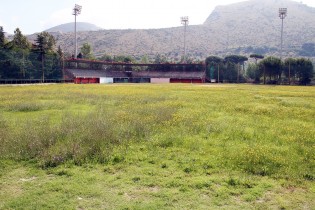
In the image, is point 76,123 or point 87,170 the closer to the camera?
point 87,170

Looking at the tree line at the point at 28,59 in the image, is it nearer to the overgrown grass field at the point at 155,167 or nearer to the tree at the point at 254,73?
the overgrown grass field at the point at 155,167

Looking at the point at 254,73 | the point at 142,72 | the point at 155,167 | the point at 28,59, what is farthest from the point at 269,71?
the point at 155,167

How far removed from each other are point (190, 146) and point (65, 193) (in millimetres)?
6059

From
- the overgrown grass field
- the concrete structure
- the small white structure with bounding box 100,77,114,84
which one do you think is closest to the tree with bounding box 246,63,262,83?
the concrete structure

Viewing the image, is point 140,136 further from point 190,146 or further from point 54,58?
point 54,58

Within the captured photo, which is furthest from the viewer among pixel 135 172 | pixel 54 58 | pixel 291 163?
pixel 54 58

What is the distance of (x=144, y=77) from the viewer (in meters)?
134

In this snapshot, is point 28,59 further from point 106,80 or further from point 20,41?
point 106,80

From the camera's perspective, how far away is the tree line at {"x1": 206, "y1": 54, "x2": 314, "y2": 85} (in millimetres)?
111188

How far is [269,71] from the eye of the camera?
114375 mm

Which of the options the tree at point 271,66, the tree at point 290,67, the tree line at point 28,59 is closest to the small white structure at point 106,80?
the tree line at point 28,59

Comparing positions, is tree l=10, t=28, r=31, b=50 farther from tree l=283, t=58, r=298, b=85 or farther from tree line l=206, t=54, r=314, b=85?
tree l=283, t=58, r=298, b=85

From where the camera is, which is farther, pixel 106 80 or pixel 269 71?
pixel 106 80

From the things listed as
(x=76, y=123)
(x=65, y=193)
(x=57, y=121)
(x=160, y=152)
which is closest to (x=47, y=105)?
(x=57, y=121)
